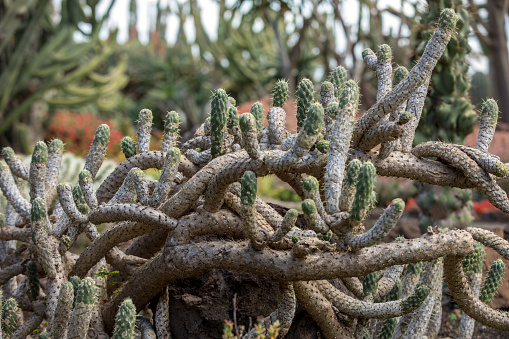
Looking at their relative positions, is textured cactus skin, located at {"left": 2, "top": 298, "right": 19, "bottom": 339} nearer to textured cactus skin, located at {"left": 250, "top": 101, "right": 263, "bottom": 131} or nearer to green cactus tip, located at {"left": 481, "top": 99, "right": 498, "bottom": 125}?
textured cactus skin, located at {"left": 250, "top": 101, "right": 263, "bottom": 131}

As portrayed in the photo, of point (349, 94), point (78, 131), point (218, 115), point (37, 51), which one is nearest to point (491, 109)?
point (349, 94)

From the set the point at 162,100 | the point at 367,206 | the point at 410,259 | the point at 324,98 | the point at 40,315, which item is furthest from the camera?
the point at 162,100

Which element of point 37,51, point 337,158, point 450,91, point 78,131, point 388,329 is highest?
point 37,51

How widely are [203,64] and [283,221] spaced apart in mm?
19117

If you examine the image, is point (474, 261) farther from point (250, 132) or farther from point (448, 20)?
point (250, 132)

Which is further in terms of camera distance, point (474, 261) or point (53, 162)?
point (53, 162)

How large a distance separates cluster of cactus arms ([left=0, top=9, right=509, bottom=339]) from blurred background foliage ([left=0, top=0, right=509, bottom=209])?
2.35 metres

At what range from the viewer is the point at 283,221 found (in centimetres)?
262

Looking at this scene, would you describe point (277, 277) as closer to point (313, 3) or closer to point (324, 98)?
point (324, 98)

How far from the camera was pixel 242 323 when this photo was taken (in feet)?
11.1

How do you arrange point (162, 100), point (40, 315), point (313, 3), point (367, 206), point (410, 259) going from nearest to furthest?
point (367, 206)
point (410, 259)
point (40, 315)
point (313, 3)
point (162, 100)

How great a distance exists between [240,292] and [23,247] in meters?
1.69

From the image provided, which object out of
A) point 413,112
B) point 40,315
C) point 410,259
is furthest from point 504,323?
point 40,315

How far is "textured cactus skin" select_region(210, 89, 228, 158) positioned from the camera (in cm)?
304
